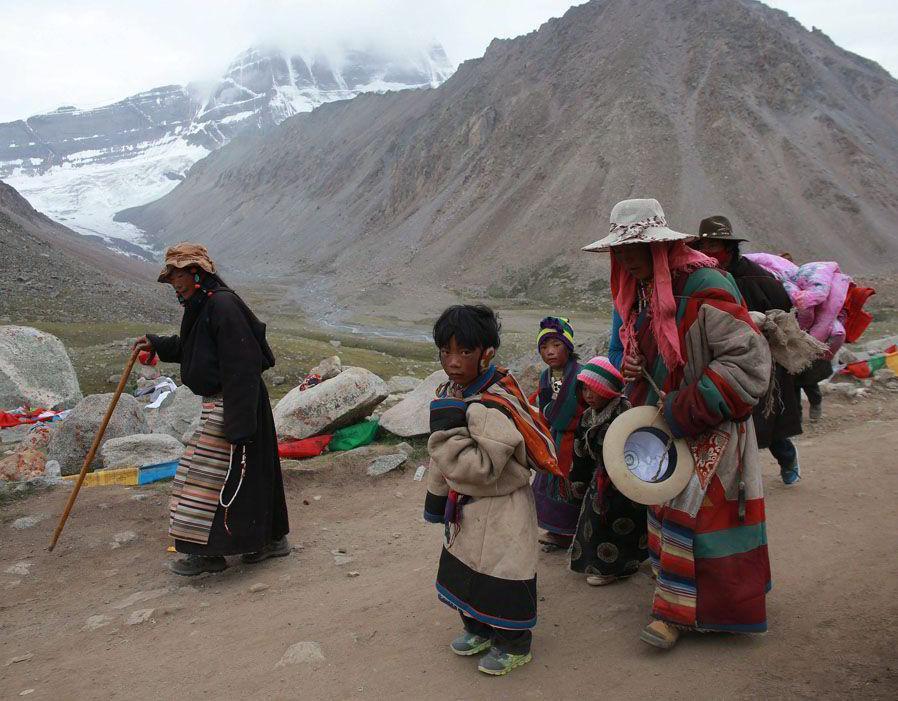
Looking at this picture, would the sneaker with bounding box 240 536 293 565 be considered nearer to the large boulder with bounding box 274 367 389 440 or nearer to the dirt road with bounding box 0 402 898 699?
the dirt road with bounding box 0 402 898 699

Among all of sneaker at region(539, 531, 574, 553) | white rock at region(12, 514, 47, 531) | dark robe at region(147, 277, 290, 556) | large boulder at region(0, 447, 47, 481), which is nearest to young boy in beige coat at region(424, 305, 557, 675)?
sneaker at region(539, 531, 574, 553)

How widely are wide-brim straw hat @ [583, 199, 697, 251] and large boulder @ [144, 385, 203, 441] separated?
7.41 metres

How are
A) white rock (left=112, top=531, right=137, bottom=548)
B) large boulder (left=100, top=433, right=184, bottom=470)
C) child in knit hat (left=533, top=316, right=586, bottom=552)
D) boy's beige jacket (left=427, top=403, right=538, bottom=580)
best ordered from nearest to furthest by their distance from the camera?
boy's beige jacket (left=427, top=403, right=538, bottom=580) < child in knit hat (left=533, top=316, right=586, bottom=552) < white rock (left=112, top=531, right=137, bottom=548) < large boulder (left=100, top=433, right=184, bottom=470)

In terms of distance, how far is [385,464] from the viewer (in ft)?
20.8

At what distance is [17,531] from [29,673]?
7.46ft

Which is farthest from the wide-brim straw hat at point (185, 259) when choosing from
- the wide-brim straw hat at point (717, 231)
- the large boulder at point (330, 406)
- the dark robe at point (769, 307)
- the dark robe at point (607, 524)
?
the dark robe at point (769, 307)

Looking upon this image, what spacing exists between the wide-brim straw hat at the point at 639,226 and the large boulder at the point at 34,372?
10.7 metres

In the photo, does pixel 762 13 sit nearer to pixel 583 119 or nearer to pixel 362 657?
pixel 583 119

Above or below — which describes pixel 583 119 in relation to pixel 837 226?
above

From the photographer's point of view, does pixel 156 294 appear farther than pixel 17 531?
Yes

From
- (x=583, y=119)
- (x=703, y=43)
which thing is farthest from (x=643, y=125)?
(x=703, y=43)

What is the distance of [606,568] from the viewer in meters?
3.44

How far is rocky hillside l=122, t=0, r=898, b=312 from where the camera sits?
40.5 meters

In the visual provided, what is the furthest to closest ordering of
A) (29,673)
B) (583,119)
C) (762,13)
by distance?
(762,13), (583,119), (29,673)
